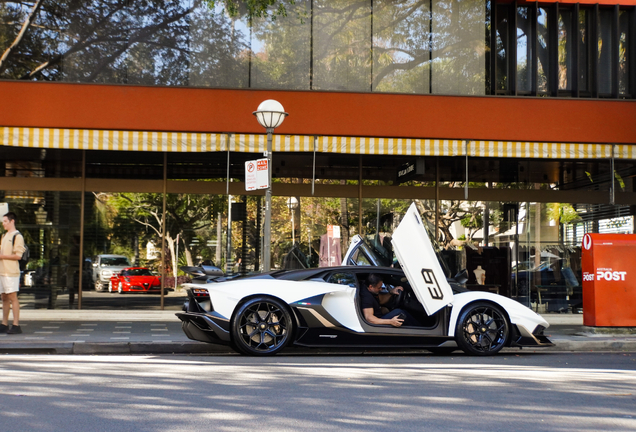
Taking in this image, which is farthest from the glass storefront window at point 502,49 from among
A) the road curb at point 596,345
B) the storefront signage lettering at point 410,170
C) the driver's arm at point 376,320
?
the driver's arm at point 376,320

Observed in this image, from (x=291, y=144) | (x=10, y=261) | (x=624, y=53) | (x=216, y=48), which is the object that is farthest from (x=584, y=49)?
(x=10, y=261)

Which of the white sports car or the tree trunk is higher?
the tree trunk

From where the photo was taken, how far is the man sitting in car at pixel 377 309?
8.62 metres

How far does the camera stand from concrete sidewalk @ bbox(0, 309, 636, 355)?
945 cm

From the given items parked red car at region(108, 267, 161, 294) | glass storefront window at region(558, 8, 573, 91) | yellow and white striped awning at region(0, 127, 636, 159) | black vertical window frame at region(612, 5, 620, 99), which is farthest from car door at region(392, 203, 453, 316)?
black vertical window frame at region(612, 5, 620, 99)

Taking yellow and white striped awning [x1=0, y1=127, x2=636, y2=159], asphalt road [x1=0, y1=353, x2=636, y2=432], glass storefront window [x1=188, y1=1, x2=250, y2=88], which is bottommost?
asphalt road [x1=0, y1=353, x2=636, y2=432]

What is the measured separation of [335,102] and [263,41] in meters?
2.01

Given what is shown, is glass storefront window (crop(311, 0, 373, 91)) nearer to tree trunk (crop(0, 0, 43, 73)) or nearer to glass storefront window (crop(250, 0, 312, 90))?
glass storefront window (crop(250, 0, 312, 90))

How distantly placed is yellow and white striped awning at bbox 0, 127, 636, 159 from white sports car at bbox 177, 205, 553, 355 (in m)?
5.05

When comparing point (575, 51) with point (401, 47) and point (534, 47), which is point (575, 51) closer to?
point (534, 47)

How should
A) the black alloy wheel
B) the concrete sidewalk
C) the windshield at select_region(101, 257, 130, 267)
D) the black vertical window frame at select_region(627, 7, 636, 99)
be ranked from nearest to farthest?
the black alloy wheel → the concrete sidewalk → the windshield at select_region(101, 257, 130, 267) → the black vertical window frame at select_region(627, 7, 636, 99)

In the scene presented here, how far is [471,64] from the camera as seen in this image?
14.7m

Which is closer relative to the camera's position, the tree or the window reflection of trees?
the window reflection of trees

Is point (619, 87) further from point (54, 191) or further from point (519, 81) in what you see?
point (54, 191)
